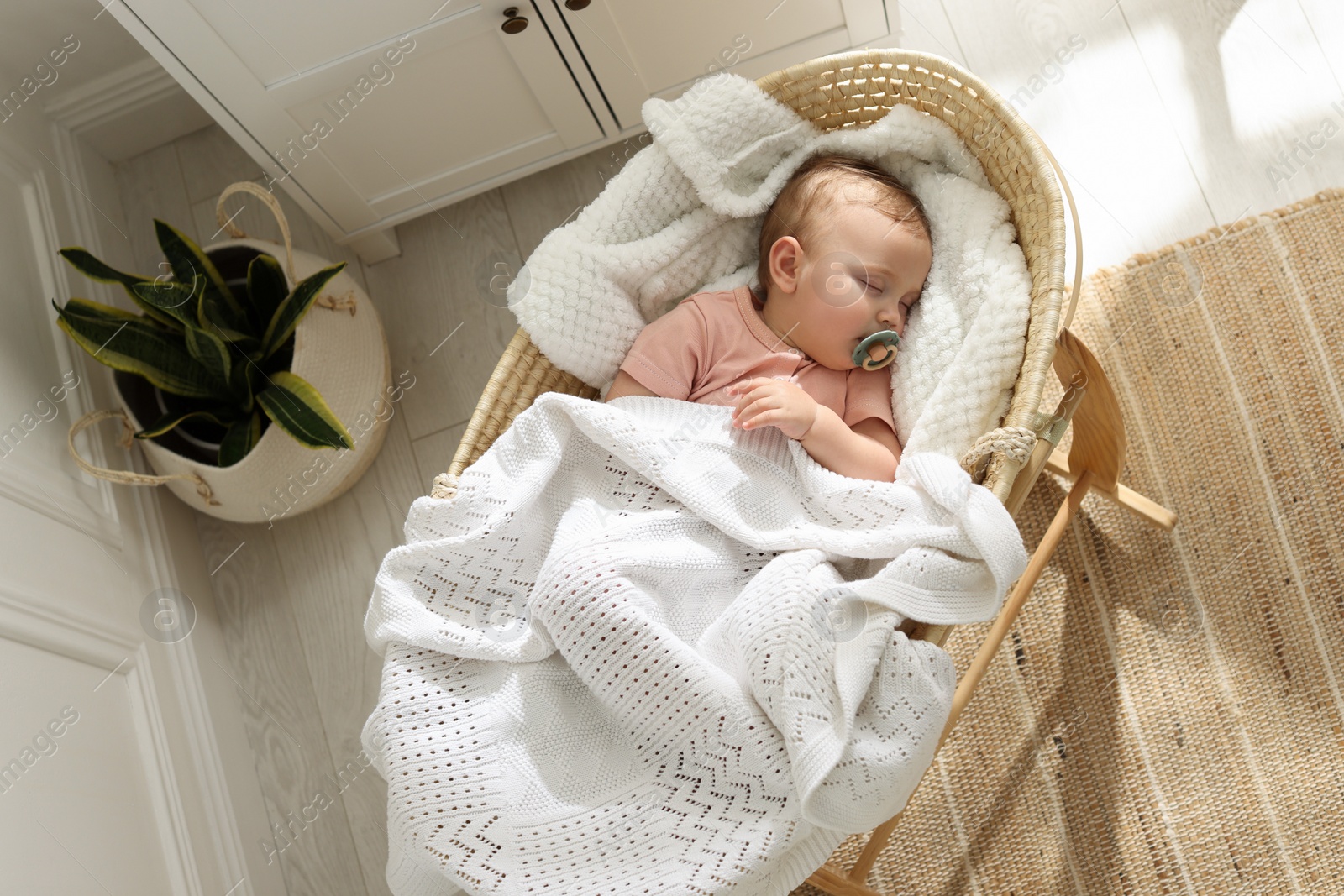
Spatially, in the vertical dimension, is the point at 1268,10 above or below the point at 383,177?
below

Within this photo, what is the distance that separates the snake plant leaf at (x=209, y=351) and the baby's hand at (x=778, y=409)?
73 centimetres

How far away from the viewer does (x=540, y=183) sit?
5.47 feet

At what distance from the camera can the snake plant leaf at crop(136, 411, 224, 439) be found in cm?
133

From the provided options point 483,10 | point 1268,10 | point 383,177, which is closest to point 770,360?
point 483,10

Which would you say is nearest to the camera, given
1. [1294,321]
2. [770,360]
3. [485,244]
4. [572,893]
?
[572,893]

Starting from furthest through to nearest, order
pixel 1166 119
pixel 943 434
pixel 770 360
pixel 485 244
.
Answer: pixel 485 244 → pixel 1166 119 → pixel 770 360 → pixel 943 434

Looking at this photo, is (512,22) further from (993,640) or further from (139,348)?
(993,640)

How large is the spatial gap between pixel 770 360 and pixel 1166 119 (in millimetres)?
863

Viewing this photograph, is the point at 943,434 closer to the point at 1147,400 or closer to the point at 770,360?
the point at 770,360

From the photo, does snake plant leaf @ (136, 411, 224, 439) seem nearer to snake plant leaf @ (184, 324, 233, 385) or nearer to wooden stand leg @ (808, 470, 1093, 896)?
snake plant leaf @ (184, 324, 233, 385)

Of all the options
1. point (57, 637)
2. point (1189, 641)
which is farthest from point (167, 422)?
point (1189, 641)

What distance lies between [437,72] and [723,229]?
1.50 ft

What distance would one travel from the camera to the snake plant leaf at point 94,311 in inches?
51.2

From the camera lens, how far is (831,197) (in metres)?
1.18
